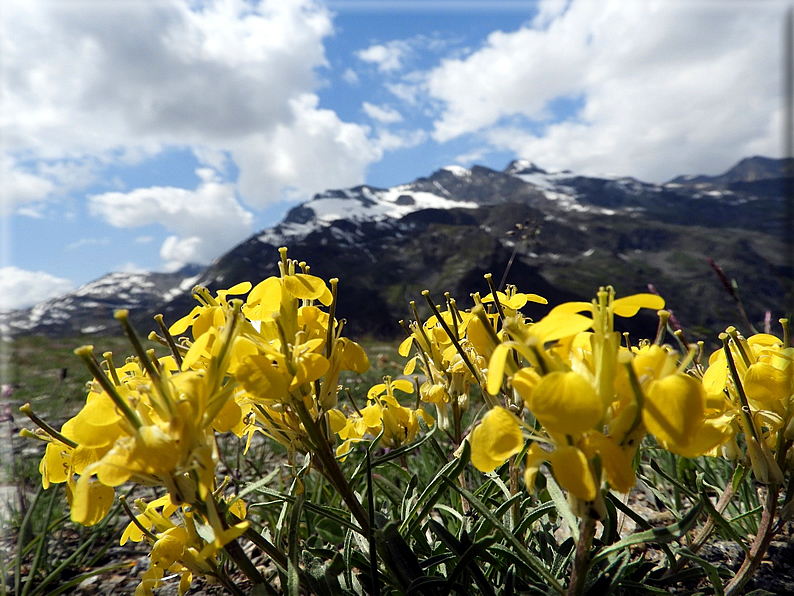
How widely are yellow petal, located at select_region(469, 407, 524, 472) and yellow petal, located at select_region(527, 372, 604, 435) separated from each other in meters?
0.14

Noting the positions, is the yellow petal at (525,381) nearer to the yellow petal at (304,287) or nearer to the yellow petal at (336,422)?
the yellow petal at (304,287)

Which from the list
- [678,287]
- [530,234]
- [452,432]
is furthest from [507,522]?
[678,287]

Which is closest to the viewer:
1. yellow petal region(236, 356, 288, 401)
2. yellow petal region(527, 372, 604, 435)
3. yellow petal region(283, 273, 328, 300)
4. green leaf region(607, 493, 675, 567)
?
yellow petal region(527, 372, 604, 435)

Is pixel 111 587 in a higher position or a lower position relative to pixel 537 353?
lower

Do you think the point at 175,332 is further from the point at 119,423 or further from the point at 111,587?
the point at 111,587

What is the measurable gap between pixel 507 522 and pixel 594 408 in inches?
47.3

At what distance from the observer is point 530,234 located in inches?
190

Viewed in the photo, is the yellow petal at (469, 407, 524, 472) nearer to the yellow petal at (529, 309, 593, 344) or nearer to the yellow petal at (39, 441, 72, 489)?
the yellow petal at (529, 309, 593, 344)

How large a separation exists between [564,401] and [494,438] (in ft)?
0.75

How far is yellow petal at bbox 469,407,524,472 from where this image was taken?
1123 millimetres

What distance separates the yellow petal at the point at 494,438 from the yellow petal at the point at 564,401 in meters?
0.14

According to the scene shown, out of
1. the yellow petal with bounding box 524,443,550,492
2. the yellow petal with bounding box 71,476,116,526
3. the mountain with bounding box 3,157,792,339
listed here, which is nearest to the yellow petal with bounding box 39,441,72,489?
the yellow petal with bounding box 71,476,116,526

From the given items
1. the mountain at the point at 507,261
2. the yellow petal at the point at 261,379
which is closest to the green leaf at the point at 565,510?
the yellow petal at the point at 261,379

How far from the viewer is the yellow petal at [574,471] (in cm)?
104
